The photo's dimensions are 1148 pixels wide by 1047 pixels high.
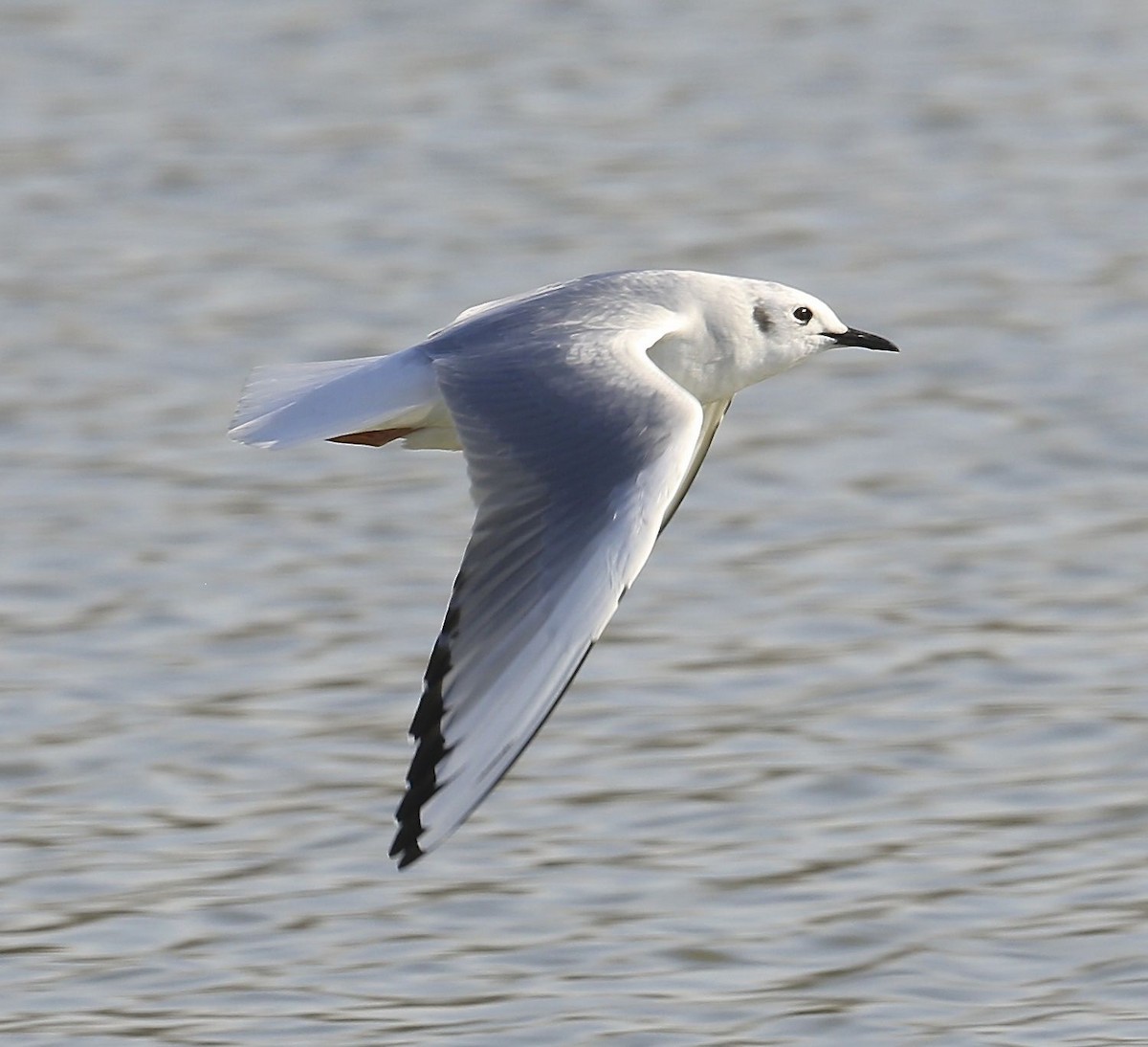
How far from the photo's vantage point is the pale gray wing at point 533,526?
14.6 feet

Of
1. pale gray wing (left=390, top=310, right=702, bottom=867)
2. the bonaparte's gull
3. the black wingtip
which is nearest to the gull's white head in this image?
the bonaparte's gull

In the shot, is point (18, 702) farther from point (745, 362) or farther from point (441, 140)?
point (441, 140)

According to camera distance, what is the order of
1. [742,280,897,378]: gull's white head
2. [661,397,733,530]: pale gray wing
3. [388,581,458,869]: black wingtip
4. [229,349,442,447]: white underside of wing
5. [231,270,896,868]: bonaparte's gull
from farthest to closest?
[742,280,897,378]: gull's white head < [661,397,733,530]: pale gray wing < [229,349,442,447]: white underside of wing < [231,270,896,868]: bonaparte's gull < [388,581,458,869]: black wingtip

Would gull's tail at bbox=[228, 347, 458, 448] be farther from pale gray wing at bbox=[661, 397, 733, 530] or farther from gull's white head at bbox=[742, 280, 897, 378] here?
gull's white head at bbox=[742, 280, 897, 378]

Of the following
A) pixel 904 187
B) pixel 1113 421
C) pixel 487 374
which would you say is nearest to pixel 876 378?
pixel 1113 421

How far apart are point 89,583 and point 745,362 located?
239cm

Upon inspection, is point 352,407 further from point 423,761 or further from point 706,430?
point 423,761

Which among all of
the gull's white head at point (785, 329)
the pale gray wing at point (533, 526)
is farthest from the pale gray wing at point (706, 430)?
the pale gray wing at point (533, 526)

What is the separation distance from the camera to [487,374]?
5.34 meters

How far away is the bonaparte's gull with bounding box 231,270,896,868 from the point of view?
14.8 feet

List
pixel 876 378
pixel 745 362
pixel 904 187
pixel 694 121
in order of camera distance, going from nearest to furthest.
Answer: pixel 745 362
pixel 876 378
pixel 904 187
pixel 694 121

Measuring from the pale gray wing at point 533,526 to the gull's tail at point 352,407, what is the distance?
0.32 feet

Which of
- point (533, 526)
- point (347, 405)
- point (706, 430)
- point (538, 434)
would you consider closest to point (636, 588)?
point (706, 430)

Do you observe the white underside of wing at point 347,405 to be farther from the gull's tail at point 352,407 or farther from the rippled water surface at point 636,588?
the rippled water surface at point 636,588
